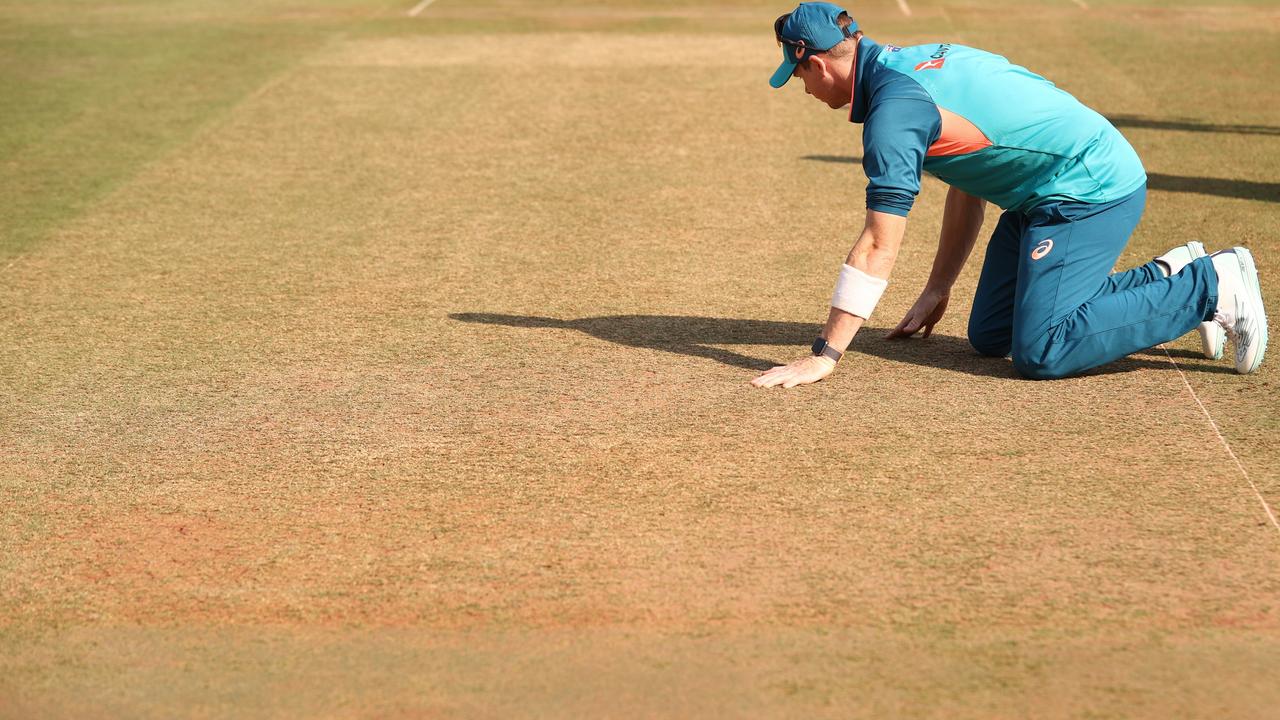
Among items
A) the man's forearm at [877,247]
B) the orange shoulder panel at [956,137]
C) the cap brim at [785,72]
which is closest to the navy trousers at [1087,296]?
the orange shoulder panel at [956,137]

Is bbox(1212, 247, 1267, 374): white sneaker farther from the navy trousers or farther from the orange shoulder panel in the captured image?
the orange shoulder panel

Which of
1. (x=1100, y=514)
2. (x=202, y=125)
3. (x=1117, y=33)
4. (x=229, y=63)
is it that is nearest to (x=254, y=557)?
(x=1100, y=514)

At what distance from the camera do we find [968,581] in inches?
124

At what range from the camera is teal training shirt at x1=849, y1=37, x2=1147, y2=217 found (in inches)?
160

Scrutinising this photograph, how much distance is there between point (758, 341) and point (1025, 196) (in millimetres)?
1053

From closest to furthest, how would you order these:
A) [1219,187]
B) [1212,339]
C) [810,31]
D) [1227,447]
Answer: [1227,447] → [810,31] → [1212,339] → [1219,187]

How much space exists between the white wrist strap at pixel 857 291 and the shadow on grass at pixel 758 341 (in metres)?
0.51

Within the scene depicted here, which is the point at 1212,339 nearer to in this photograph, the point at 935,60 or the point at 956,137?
the point at 956,137

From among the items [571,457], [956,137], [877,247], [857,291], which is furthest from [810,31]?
[571,457]

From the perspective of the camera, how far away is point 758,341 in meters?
4.90

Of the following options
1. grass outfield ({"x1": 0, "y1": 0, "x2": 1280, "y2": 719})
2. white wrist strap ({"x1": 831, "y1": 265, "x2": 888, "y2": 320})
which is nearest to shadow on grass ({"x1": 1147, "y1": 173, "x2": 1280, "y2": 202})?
grass outfield ({"x1": 0, "y1": 0, "x2": 1280, "y2": 719})

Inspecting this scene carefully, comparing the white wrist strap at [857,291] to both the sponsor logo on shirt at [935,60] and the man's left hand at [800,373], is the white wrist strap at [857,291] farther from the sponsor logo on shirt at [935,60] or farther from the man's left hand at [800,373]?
the sponsor logo on shirt at [935,60]

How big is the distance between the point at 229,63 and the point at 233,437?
7.22 m

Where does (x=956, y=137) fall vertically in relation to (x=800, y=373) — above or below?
above
